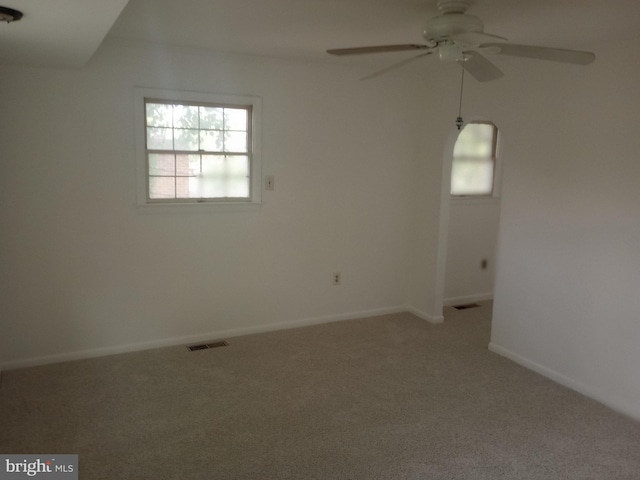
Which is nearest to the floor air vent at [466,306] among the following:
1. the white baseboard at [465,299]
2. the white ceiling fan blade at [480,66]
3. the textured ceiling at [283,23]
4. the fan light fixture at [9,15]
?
the white baseboard at [465,299]

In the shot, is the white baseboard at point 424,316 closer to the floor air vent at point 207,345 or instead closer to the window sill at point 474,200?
the window sill at point 474,200

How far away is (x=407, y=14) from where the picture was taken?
9.07 feet

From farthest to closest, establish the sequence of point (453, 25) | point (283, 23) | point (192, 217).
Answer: point (192, 217) < point (283, 23) < point (453, 25)

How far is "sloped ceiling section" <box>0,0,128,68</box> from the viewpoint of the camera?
2035 millimetres

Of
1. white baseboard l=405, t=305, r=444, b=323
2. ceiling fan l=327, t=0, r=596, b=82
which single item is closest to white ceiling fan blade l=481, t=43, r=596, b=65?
ceiling fan l=327, t=0, r=596, b=82

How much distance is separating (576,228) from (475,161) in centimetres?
215

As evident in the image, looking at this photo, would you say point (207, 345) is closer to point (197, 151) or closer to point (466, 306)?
point (197, 151)

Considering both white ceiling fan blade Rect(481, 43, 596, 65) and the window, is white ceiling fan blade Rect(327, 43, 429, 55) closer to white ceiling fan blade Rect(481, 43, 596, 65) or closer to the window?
white ceiling fan blade Rect(481, 43, 596, 65)

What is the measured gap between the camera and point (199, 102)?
4023 mm

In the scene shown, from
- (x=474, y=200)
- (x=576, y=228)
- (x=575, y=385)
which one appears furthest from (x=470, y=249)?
(x=575, y=385)

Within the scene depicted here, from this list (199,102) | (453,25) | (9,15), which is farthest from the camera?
(199,102)

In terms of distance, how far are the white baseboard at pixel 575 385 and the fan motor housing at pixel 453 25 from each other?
8.33ft

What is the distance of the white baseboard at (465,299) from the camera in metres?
5.52

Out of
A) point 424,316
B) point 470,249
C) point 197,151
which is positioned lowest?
point 424,316
